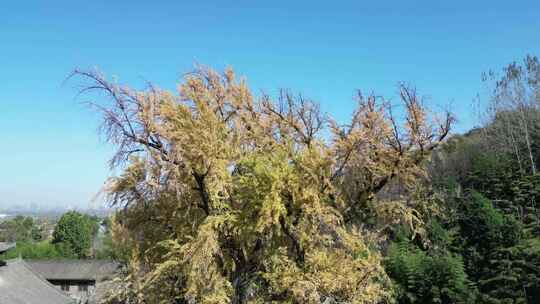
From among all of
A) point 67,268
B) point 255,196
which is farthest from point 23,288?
point 255,196

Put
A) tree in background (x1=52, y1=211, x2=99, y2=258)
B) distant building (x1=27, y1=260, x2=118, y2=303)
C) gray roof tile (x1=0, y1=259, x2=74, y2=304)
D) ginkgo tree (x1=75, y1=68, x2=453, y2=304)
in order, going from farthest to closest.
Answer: tree in background (x1=52, y1=211, x2=99, y2=258) < distant building (x1=27, y1=260, x2=118, y2=303) < gray roof tile (x1=0, y1=259, x2=74, y2=304) < ginkgo tree (x1=75, y1=68, x2=453, y2=304)

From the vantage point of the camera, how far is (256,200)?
23.8ft

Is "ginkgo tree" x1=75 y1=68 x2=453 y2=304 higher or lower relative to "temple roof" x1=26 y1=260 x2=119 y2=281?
higher

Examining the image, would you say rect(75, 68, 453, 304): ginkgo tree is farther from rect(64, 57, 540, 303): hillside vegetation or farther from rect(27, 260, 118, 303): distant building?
rect(27, 260, 118, 303): distant building

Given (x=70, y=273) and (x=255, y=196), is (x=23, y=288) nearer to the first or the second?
(x=70, y=273)

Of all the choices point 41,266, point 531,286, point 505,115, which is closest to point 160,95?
point 531,286

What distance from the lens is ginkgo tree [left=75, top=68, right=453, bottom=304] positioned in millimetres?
6973

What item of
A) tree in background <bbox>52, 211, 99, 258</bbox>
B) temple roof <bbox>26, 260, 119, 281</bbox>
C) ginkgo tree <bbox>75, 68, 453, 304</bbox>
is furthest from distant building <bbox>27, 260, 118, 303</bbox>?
ginkgo tree <bbox>75, 68, 453, 304</bbox>

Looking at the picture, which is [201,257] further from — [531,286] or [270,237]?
[531,286]

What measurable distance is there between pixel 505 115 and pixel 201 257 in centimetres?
2332

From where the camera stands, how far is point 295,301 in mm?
6984

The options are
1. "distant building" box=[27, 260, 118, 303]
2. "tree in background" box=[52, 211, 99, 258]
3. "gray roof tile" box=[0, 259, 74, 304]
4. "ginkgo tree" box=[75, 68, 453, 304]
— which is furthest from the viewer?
"tree in background" box=[52, 211, 99, 258]

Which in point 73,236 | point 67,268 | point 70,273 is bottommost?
point 70,273

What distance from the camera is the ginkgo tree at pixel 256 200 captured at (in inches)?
275
